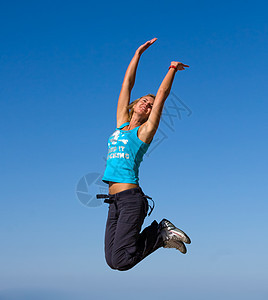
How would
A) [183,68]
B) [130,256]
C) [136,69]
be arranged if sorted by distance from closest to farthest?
[130,256] < [183,68] < [136,69]

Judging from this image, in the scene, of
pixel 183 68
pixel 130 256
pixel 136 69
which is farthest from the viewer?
pixel 136 69

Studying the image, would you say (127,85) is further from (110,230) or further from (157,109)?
(110,230)

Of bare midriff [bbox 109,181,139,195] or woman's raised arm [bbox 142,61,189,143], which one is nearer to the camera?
woman's raised arm [bbox 142,61,189,143]

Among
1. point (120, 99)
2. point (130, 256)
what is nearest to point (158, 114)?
point (120, 99)

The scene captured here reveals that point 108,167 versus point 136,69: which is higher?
point 136,69

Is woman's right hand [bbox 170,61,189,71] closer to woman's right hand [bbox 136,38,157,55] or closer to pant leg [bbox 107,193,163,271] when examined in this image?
woman's right hand [bbox 136,38,157,55]

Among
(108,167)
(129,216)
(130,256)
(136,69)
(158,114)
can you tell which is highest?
(136,69)

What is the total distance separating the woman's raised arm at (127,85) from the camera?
771cm

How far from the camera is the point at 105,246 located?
707 centimetres

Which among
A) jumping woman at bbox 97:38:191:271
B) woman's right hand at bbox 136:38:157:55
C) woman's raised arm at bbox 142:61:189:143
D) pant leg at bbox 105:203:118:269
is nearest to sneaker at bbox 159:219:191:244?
jumping woman at bbox 97:38:191:271

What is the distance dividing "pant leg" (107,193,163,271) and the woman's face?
4.56ft

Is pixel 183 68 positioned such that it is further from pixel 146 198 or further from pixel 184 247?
pixel 184 247

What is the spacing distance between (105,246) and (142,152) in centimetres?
163

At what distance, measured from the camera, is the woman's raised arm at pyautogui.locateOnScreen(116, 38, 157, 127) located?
25.3 feet
